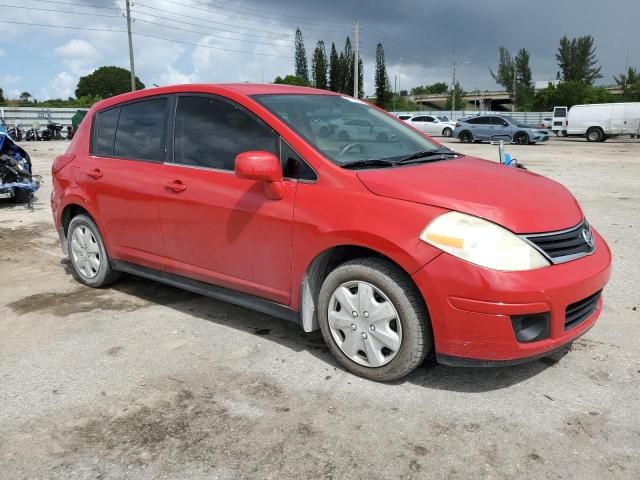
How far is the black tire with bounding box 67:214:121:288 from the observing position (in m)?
4.97

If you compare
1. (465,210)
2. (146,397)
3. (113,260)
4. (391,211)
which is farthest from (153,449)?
(113,260)

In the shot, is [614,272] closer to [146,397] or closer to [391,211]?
[391,211]

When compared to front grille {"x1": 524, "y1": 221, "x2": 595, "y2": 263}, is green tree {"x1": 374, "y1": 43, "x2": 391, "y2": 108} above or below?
above

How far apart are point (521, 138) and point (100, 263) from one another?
2833 centimetres

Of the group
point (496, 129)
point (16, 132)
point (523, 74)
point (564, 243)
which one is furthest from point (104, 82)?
point (564, 243)

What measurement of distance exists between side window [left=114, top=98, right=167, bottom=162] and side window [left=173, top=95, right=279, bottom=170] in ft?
0.67

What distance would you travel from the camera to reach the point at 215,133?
156 inches

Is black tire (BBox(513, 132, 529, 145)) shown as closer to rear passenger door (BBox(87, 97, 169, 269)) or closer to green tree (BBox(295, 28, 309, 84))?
rear passenger door (BBox(87, 97, 169, 269))

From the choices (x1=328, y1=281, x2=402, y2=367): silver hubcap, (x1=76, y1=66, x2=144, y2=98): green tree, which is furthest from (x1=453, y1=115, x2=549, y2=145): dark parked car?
(x1=76, y1=66, x2=144, y2=98): green tree

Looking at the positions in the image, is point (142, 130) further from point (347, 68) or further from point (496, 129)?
point (347, 68)

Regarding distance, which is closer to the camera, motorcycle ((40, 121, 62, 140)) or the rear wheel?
the rear wheel

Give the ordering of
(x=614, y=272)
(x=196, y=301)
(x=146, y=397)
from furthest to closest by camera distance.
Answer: (x=614, y=272) → (x=196, y=301) → (x=146, y=397)

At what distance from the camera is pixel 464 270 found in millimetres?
2848

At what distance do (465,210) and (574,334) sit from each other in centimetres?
92
